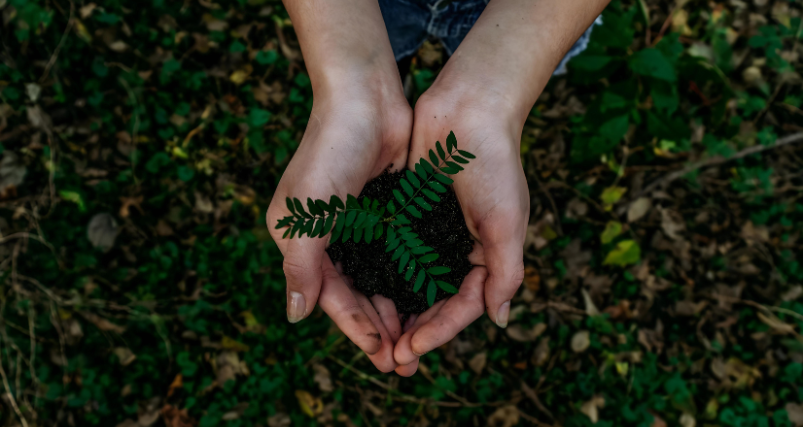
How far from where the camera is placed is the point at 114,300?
11.9 ft

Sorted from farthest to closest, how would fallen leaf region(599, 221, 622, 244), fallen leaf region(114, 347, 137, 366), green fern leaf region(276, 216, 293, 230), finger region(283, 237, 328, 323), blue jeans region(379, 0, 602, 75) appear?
fallen leaf region(599, 221, 622, 244), fallen leaf region(114, 347, 137, 366), blue jeans region(379, 0, 602, 75), finger region(283, 237, 328, 323), green fern leaf region(276, 216, 293, 230)

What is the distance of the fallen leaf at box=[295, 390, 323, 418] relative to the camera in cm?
348

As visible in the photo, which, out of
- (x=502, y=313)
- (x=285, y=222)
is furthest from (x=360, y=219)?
(x=502, y=313)

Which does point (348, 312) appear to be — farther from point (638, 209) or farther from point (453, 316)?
point (638, 209)

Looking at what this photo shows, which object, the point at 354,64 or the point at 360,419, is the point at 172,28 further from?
the point at 360,419

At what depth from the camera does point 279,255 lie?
142 inches

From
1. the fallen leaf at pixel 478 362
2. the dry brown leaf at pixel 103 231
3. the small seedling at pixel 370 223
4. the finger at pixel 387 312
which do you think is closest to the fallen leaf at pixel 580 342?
the fallen leaf at pixel 478 362

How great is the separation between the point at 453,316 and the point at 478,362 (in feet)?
4.10

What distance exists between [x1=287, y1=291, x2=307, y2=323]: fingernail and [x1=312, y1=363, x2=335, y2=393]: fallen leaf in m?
1.26

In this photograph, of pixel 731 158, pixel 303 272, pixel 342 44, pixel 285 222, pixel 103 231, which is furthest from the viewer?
pixel 731 158

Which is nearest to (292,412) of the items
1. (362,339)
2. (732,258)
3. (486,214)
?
(362,339)

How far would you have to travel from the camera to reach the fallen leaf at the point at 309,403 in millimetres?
3482

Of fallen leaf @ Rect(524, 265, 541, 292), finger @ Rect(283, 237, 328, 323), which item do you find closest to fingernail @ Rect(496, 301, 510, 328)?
finger @ Rect(283, 237, 328, 323)

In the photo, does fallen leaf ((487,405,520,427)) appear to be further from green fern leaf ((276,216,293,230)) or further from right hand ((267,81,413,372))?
green fern leaf ((276,216,293,230))
